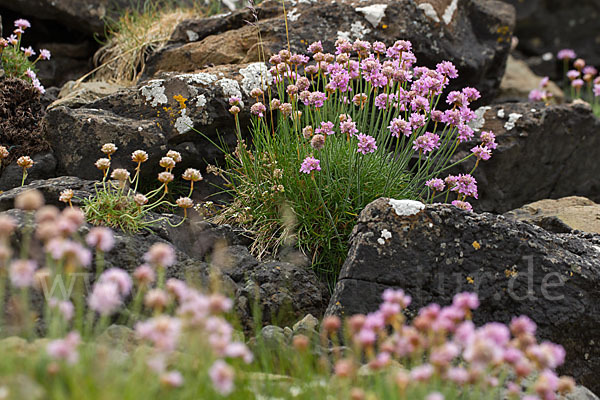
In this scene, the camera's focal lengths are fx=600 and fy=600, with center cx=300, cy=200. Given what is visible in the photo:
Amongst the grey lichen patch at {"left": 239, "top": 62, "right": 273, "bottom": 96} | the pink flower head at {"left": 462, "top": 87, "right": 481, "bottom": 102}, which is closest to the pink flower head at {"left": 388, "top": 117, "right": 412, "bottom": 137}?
the pink flower head at {"left": 462, "top": 87, "right": 481, "bottom": 102}

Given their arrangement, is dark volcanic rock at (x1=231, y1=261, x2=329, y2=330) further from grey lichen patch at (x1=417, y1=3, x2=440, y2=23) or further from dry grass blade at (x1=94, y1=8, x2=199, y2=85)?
dry grass blade at (x1=94, y1=8, x2=199, y2=85)

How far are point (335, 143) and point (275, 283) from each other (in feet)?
3.88

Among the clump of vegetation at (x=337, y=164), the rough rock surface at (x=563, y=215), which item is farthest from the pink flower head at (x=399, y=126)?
the rough rock surface at (x=563, y=215)

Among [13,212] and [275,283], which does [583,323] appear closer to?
[275,283]

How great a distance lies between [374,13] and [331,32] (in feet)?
1.58

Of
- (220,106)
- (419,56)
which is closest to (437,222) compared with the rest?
(220,106)

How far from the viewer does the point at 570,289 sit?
3.45 metres

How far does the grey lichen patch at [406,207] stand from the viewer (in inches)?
139

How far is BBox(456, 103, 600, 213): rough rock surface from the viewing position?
5.98m

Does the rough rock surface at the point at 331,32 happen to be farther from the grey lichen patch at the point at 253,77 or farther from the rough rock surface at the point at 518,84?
the rough rock surface at the point at 518,84

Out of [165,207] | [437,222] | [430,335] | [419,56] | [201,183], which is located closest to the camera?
[430,335]

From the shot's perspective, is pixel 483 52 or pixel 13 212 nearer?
pixel 13 212

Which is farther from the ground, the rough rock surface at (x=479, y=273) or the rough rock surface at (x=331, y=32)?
the rough rock surface at (x=331, y=32)

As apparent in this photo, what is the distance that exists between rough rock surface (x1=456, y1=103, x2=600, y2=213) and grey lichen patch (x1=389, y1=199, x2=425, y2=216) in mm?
2302
